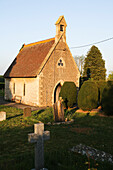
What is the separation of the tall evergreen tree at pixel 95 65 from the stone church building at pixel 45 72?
1532cm

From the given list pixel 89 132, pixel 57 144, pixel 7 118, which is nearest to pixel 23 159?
pixel 57 144

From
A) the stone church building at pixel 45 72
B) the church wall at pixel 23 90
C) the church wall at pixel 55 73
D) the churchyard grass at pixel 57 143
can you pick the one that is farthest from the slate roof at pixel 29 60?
the churchyard grass at pixel 57 143

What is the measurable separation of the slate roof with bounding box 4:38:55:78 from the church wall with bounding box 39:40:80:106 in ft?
3.75

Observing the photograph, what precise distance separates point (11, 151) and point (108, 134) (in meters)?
6.25

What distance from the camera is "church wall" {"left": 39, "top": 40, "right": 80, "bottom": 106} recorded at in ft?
80.2

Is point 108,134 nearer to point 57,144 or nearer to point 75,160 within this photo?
point 57,144

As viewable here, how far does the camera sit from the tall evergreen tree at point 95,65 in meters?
41.8

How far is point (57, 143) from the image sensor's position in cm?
977

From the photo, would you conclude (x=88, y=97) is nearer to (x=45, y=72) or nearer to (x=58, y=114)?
(x=58, y=114)

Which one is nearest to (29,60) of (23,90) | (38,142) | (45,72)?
(23,90)

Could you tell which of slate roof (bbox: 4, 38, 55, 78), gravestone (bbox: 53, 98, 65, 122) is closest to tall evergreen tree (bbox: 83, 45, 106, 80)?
slate roof (bbox: 4, 38, 55, 78)

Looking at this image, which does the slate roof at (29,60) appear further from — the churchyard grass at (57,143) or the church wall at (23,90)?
the churchyard grass at (57,143)

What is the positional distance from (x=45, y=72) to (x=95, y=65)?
2068cm

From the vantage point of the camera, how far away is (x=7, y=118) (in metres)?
16.9
